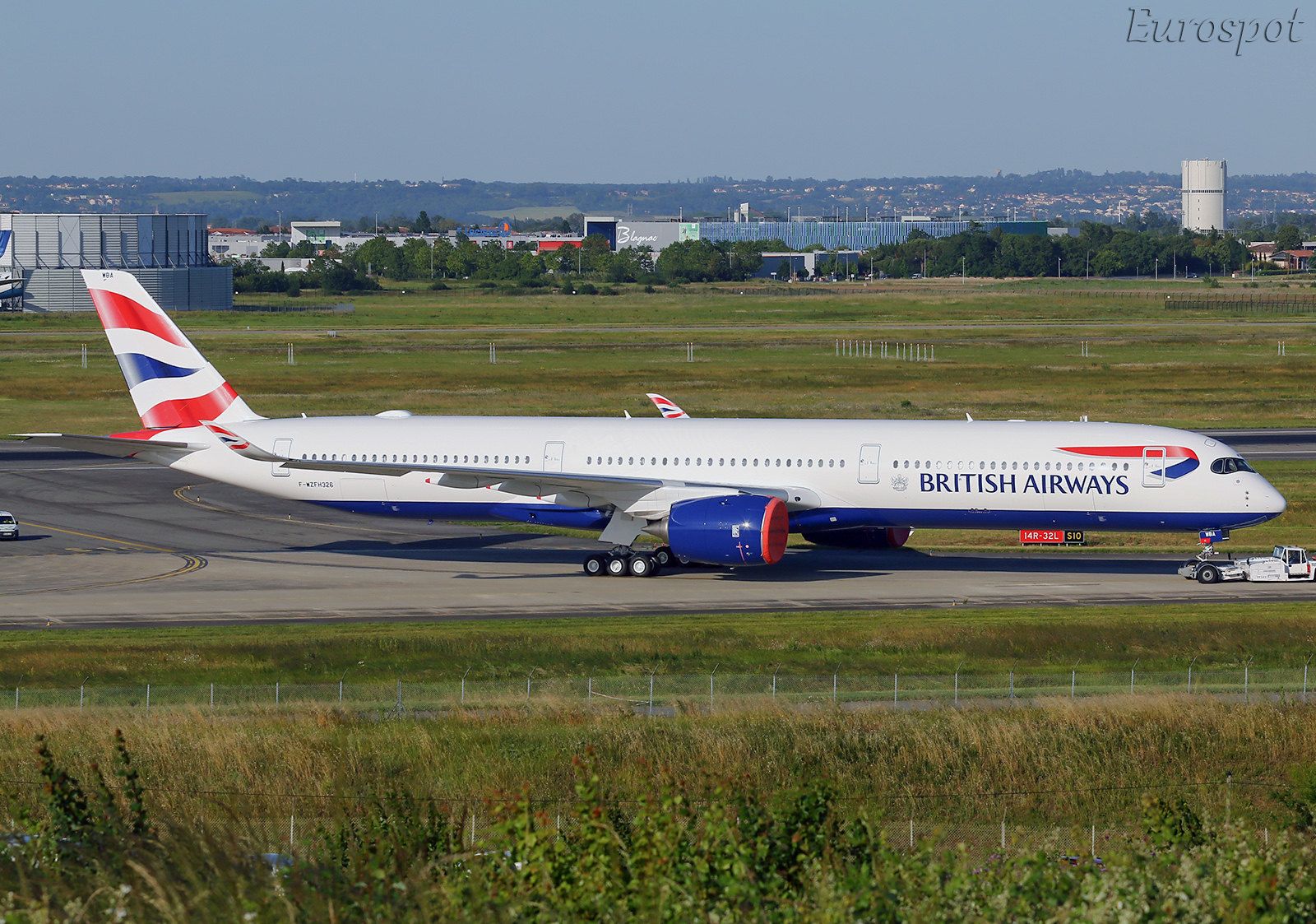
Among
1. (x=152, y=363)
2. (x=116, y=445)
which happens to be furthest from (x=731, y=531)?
(x=152, y=363)

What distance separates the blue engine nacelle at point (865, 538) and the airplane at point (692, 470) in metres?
0.09

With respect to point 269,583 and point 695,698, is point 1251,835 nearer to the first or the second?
point 695,698

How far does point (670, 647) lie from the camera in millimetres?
41188

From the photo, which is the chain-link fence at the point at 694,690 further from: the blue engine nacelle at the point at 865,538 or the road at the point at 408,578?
the blue engine nacelle at the point at 865,538

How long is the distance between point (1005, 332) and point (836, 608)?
126 metres

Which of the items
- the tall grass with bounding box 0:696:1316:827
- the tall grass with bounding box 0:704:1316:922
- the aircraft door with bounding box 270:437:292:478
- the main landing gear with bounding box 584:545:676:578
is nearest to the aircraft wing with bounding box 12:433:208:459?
the aircraft door with bounding box 270:437:292:478

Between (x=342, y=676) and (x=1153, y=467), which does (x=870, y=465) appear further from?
(x=342, y=676)

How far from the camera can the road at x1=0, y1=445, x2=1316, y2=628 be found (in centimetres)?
4744

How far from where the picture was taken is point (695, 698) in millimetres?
35406

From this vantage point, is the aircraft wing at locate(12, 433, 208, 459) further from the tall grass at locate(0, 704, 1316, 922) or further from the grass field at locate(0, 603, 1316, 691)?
the tall grass at locate(0, 704, 1316, 922)

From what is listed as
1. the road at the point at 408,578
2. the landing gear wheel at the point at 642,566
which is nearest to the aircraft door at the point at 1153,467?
the road at the point at 408,578

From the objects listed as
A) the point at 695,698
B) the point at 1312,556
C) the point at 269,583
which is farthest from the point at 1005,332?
the point at 695,698

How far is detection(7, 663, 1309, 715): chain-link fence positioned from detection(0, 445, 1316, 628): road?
9.43 m

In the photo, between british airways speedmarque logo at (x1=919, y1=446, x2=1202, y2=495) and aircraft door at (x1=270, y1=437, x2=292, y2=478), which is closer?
british airways speedmarque logo at (x1=919, y1=446, x2=1202, y2=495)
